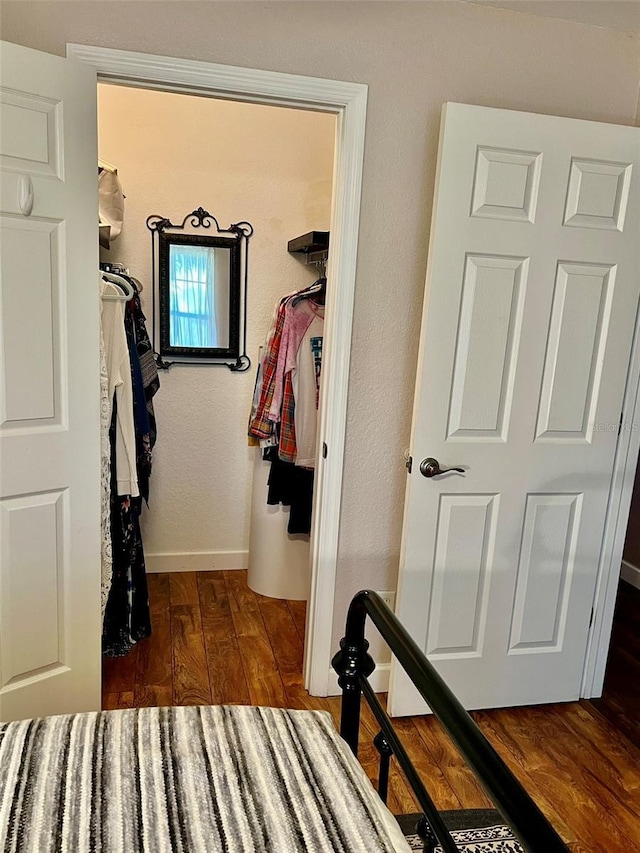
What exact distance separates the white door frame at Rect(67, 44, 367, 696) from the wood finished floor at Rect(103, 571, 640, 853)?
0.26m

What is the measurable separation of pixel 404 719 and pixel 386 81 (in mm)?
2169

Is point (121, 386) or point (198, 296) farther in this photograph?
point (198, 296)

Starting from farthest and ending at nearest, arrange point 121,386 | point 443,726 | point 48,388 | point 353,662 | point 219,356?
point 219,356
point 121,386
point 48,388
point 353,662
point 443,726

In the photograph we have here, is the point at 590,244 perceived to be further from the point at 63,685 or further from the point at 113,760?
the point at 63,685

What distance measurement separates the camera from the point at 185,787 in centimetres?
101

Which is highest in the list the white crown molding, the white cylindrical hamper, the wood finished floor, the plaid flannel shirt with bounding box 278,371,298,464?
the white crown molding

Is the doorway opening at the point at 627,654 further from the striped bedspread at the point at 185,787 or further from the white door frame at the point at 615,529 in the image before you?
the striped bedspread at the point at 185,787

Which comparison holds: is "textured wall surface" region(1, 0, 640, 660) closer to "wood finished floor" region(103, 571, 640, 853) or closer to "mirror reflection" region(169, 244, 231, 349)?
"wood finished floor" region(103, 571, 640, 853)

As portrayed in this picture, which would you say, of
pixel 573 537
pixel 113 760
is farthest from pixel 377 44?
pixel 113 760

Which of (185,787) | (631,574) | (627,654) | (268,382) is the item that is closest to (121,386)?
(268,382)

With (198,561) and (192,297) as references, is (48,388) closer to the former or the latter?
(192,297)

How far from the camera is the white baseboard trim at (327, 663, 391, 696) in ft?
7.94

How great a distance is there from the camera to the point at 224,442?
3371mm

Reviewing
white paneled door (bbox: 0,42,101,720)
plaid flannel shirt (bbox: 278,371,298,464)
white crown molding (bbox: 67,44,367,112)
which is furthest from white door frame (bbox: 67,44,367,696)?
plaid flannel shirt (bbox: 278,371,298,464)
